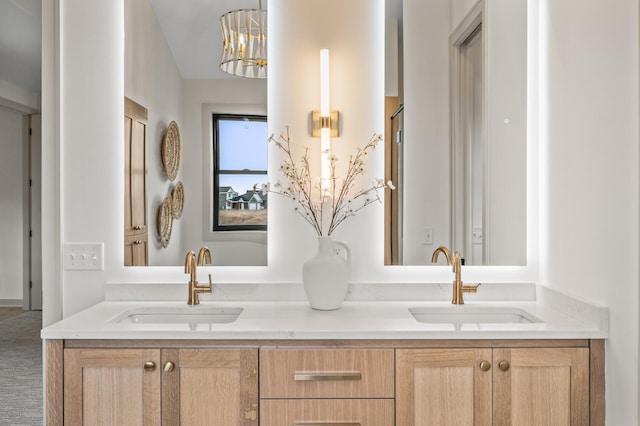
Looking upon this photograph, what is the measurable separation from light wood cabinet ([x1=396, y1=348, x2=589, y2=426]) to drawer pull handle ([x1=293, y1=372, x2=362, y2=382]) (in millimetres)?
141

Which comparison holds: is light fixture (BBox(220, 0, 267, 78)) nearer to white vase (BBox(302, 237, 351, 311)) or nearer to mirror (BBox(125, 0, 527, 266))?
mirror (BBox(125, 0, 527, 266))

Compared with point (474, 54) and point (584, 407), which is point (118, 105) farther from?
point (584, 407)

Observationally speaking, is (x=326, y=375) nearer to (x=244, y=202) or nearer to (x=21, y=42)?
(x=244, y=202)

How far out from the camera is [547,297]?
6.97 feet

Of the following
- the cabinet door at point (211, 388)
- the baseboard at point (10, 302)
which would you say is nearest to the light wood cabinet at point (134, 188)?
the cabinet door at point (211, 388)

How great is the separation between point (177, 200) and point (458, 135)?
1.25 m

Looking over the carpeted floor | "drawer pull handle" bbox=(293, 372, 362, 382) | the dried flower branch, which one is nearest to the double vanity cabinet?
"drawer pull handle" bbox=(293, 372, 362, 382)

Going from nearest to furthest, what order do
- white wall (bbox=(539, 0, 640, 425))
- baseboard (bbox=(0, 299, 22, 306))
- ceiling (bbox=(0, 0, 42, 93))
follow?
white wall (bbox=(539, 0, 640, 425)), ceiling (bbox=(0, 0, 42, 93)), baseboard (bbox=(0, 299, 22, 306))

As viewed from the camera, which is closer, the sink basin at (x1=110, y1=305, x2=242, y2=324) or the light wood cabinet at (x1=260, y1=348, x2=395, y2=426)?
the light wood cabinet at (x1=260, y1=348, x2=395, y2=426)

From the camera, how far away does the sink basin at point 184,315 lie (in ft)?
6.95

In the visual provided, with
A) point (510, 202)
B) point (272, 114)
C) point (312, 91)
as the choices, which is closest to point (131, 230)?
point (272, 114)

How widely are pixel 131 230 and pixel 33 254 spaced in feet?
16.8

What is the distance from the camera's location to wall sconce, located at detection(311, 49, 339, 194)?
7.39 feet

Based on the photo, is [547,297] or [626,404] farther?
[547,297]
